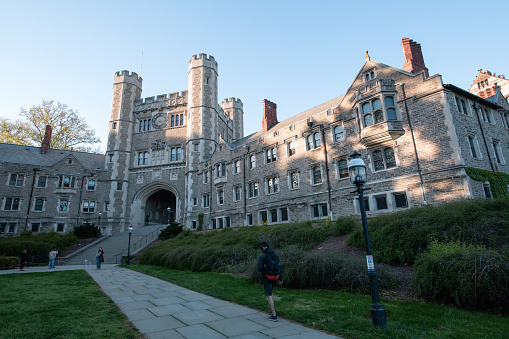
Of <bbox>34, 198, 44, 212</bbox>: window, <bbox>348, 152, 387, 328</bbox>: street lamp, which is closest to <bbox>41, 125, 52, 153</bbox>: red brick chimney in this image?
<bbox>34, 198, 44, 212</bbox>: window

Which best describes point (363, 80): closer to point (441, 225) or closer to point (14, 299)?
point (441, 225)

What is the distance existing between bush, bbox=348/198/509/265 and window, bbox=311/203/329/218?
31.6ft

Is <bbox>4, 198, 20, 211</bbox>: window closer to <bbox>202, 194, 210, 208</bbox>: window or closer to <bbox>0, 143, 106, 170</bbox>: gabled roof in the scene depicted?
<bbox>0, 143, 106, 170</bbox>: gabled roof

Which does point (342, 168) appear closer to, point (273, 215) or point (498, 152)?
point (273, 215)

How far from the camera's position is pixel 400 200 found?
58.6 feet

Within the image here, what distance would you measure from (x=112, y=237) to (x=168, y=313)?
3196 cm

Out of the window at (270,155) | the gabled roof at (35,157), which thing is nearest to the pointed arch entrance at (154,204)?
the gabled roof at (35,157)

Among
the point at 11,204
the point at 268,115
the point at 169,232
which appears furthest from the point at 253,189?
the point at 11,204

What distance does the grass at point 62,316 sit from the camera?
4.71m

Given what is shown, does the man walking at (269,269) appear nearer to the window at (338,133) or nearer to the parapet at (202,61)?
the window at (338,133)

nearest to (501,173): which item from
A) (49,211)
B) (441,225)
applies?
(441,225)

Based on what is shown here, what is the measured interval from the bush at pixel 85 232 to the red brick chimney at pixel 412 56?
35.0 m

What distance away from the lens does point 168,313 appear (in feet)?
20.2

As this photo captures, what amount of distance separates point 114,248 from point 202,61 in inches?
1012
